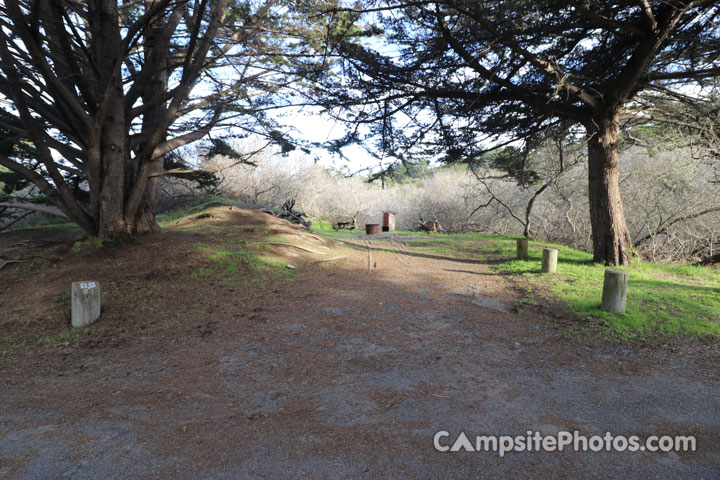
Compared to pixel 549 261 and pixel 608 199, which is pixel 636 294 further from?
pixel 608 199

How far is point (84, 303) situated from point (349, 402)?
4.36 meters

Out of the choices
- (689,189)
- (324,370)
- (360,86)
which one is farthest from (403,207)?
(324,370)

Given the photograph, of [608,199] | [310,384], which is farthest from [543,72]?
[310,384]

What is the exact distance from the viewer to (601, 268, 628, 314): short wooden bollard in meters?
5.74

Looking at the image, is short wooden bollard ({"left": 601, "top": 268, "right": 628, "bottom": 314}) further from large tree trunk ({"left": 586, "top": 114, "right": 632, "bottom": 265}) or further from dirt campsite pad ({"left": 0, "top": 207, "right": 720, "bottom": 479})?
large tree trunk ({"left": 586, "top": 114, "right": 632, "bottom": 265})

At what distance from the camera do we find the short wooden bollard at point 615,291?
5740 millimetres

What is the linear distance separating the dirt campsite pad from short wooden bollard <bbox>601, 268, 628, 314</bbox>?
804 millimetres

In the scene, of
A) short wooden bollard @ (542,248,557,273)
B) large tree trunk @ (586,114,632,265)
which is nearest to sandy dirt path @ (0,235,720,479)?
short wooden bollard @ (542,248,557,273)

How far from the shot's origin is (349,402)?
132 inches

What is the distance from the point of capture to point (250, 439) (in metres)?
2.82

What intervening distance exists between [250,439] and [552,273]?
7974 mm

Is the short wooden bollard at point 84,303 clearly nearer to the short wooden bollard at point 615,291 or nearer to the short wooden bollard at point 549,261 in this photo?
the short wooden bollard at point 615,291

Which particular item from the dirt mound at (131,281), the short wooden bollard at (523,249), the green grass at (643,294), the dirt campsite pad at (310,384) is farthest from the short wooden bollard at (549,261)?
the dirt mound at (131,281)

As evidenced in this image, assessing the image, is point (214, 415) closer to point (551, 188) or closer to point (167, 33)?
point (167, 33)
